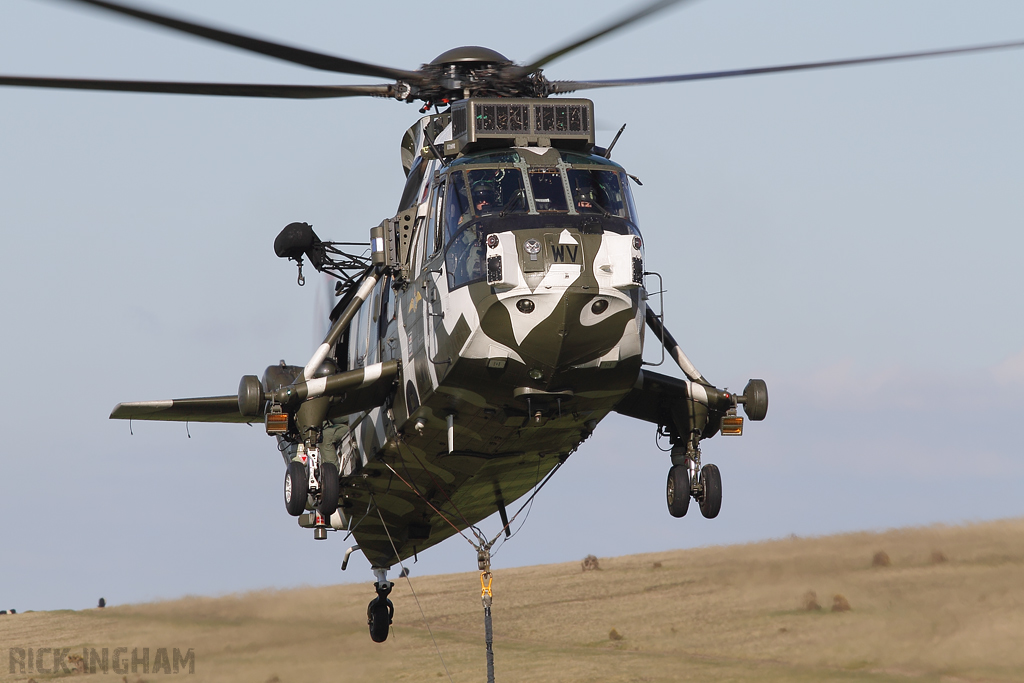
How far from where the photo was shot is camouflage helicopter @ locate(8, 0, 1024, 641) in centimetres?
1362

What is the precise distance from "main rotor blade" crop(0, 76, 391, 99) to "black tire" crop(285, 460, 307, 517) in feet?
15.2

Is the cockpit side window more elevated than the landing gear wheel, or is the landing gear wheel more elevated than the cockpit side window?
the cockpit side window

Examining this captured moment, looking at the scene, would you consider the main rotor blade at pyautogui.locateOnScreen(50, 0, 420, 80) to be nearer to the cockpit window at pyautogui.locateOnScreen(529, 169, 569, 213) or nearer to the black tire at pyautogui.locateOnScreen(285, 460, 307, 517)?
the cockpit window at pyautogui.locateOnScreen(529, 169, 569, 213)

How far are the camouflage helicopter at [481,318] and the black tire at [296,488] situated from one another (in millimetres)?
28

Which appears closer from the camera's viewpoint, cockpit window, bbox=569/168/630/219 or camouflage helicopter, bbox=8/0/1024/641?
camouflage helicopter, bbox=8/0/1024/641

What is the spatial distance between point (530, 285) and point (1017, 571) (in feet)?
64.4

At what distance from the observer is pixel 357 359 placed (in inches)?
738

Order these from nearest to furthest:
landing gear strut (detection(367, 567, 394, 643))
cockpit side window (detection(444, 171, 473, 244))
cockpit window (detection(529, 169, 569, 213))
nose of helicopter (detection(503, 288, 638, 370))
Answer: nose of helicopter (detection(503, 288, 638, 370))
cockpit window (detection(529, 169, 569, 213))
cockpit side window (detection(444, 171, 473, 244))
landing gear strut (detection(367, 567, 394, 643))

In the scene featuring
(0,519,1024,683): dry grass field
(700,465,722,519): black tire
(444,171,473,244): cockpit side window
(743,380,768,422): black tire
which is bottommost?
(0,519,1024,683): dry grass field

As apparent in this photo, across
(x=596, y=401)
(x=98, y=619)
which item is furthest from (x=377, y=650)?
(x=596, y=401)

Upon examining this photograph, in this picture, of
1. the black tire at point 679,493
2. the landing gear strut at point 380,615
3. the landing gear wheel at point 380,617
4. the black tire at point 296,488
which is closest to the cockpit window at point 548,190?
the black tire at point 679,493

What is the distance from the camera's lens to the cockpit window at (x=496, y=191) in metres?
14.3

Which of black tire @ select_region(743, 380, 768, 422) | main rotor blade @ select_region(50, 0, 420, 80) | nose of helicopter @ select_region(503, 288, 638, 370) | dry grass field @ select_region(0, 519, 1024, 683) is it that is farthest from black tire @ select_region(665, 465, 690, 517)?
dry grass field @ select_region(0, 519, 1024, 683)

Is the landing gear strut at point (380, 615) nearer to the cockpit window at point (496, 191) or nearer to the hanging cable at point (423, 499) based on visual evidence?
the hanging cable at point (423, 499)
